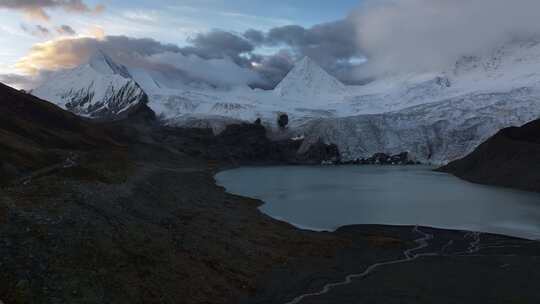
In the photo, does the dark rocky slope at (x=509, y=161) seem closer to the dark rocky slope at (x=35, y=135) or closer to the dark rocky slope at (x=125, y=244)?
the dark rocky slope at (x=125, y=244)

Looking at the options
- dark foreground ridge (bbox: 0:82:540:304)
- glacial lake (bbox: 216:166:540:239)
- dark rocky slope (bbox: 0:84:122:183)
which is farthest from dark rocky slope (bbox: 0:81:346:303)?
glacial lake (bbox: 216:166:540:239)

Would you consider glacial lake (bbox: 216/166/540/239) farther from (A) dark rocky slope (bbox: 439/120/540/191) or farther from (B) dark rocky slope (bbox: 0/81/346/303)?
(B) dark rocky slope (bbox: 0/81/346/303)

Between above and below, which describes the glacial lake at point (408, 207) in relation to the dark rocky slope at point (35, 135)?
below

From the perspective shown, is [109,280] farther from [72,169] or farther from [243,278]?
[72,169]

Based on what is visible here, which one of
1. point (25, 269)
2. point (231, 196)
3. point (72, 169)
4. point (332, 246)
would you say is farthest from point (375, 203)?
point (25, 269)

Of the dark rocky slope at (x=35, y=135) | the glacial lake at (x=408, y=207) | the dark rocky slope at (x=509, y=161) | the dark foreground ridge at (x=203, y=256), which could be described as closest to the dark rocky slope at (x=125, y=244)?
the dark foreground ridge at (x=203, y=256)

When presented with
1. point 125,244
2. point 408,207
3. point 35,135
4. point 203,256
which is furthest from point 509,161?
point 125,244

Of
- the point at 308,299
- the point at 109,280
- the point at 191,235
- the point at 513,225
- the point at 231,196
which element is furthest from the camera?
the point at 231,196

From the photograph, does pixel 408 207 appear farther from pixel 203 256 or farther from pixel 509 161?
pixel 509 161
